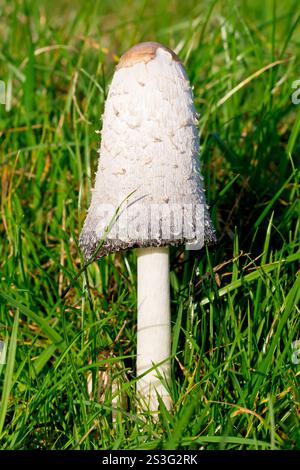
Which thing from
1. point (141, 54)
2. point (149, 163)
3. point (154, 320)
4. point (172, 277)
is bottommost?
point (154, 320)

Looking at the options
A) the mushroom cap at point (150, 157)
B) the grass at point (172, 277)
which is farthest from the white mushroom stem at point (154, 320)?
the mushroom cap at point (150, 157)

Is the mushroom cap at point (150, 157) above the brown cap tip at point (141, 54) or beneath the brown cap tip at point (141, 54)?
beneath

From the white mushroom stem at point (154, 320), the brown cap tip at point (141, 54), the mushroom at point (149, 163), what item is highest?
the brown cap tip at point (141, 54)

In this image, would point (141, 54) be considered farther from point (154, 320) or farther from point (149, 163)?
point (154, 320)

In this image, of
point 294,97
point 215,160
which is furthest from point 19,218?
point 294,97

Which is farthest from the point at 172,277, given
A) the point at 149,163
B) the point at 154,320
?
the point at 149,163

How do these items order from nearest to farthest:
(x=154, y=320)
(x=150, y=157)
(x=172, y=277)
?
(x=150, y=157), (x=154, y=320), (x=172, y=277)

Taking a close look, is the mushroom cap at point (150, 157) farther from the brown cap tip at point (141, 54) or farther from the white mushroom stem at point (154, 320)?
the white mushroom stem at point (154, 320)

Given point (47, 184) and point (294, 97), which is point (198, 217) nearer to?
point (47, 184)
